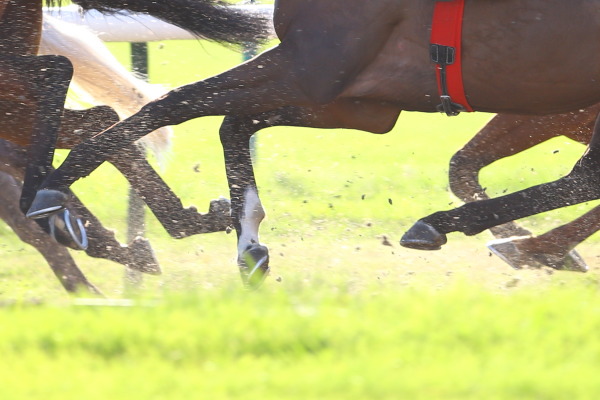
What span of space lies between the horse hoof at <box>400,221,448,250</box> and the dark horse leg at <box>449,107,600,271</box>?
0.42 meters

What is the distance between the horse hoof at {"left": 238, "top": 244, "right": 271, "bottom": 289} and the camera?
13.2 ft

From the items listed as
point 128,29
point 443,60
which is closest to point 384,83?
point 443,60

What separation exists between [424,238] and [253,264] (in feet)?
2.31

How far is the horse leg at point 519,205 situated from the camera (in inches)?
156

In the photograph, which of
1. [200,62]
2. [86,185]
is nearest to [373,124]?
[86,185]

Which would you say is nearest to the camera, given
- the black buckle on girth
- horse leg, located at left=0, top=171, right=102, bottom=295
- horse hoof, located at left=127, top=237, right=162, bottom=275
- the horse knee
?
the black buckle on girth

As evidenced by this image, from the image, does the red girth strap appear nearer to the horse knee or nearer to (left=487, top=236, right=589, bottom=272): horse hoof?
(left=487, top=236, right=589, bottom=272): horse hoof

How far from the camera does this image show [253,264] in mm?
4059

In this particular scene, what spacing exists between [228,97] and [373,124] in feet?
2.02

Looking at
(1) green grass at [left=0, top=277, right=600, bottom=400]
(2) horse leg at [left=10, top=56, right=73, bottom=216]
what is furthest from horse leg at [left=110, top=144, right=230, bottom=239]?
(1) green grass at [left=0, top=277, right=600, bottom=400]

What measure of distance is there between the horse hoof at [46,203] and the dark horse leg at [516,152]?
1858 mm

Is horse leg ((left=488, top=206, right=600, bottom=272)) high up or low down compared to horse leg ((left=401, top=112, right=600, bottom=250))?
down

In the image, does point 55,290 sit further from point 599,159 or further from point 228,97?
point 599,159

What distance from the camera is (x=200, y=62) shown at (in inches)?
371
